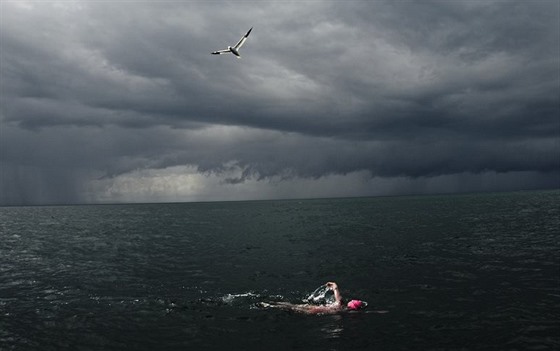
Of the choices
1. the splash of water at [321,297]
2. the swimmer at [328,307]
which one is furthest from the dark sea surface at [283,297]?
the splash of water at [321,297]

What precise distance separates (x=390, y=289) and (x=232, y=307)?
12.7 m

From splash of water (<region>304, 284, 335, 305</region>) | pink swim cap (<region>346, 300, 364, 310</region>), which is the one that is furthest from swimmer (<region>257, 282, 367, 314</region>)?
splash of water (<region>304, 284, 335, 305</region>)

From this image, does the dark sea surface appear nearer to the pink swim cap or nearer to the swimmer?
the swimmer

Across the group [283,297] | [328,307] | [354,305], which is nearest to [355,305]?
[354,305]

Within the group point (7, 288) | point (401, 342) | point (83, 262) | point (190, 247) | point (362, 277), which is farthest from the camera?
point (190, 247)

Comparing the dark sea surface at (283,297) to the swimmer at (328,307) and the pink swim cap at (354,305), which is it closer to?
the swimmer at (328,307)

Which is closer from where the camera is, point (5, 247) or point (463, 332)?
point (463, 332)

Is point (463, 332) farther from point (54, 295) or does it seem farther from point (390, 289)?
point (54, 295)

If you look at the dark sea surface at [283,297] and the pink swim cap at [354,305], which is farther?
the pink swim cap at [354,305]

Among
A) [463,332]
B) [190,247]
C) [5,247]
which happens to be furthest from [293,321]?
[5,247]

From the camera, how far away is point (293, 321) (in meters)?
24.0

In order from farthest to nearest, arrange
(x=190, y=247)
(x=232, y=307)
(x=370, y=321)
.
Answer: (x=190, y=247) → (x=232, y=307) → (x=370, y=321)

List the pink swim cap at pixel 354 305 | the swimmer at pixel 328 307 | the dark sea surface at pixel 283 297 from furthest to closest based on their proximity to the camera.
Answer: the pink swim cap at pixel 354 305, the swimmer at pixel 328 307, the dark sea surface at pixel 283 297

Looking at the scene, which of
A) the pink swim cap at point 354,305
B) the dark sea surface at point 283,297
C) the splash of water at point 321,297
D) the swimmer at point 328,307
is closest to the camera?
the dark sea surface at point 283,297
